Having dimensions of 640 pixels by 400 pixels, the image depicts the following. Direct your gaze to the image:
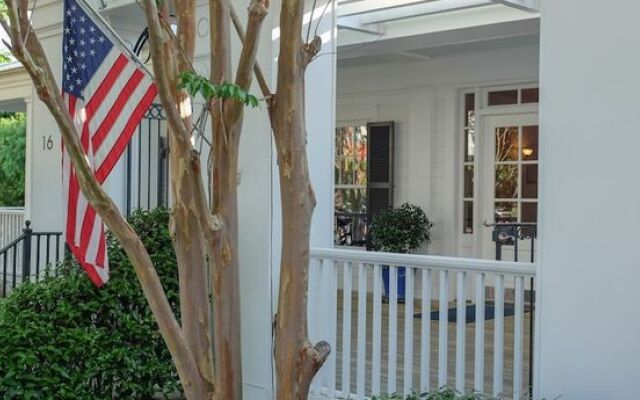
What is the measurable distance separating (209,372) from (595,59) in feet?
7.81

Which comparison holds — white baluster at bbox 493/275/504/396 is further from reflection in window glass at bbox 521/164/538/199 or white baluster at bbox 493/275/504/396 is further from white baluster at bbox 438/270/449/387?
reflection in window glass at bbox 521/164/538/199

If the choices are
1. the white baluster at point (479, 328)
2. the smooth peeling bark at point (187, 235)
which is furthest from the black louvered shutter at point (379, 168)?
the smooth peeling bark at point (187, 235)

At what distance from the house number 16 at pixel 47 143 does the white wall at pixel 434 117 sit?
13.9ft

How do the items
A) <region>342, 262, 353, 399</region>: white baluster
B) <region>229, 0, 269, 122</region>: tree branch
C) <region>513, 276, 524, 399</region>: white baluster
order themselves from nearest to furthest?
1. <region>229, 0, 269, 122</region>: tree branch
2. <region>513, 276, 524, 399</region>: white baluster
3. <region>342, 262, 353, 399</region>: white baluster

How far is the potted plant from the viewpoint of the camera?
975cm

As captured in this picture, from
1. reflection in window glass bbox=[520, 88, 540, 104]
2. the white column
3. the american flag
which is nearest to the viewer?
the american flag

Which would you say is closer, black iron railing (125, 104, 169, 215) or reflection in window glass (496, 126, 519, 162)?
black iron railing (125, 104, 169, 215)

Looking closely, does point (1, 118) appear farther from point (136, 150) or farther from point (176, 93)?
point (176, 93)

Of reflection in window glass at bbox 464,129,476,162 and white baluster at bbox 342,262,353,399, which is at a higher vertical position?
reflection in window glass at bbox 464,129,476,162

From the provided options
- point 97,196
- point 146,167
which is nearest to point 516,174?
point 146,167

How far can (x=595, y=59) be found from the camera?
159 inches

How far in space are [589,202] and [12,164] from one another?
1953 cm

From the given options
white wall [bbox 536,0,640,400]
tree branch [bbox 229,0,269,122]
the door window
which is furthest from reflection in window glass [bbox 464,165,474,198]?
tree branch [bbox 229,0,269,122]

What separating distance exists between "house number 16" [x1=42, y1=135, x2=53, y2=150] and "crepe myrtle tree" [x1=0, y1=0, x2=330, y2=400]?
14.7 ft
